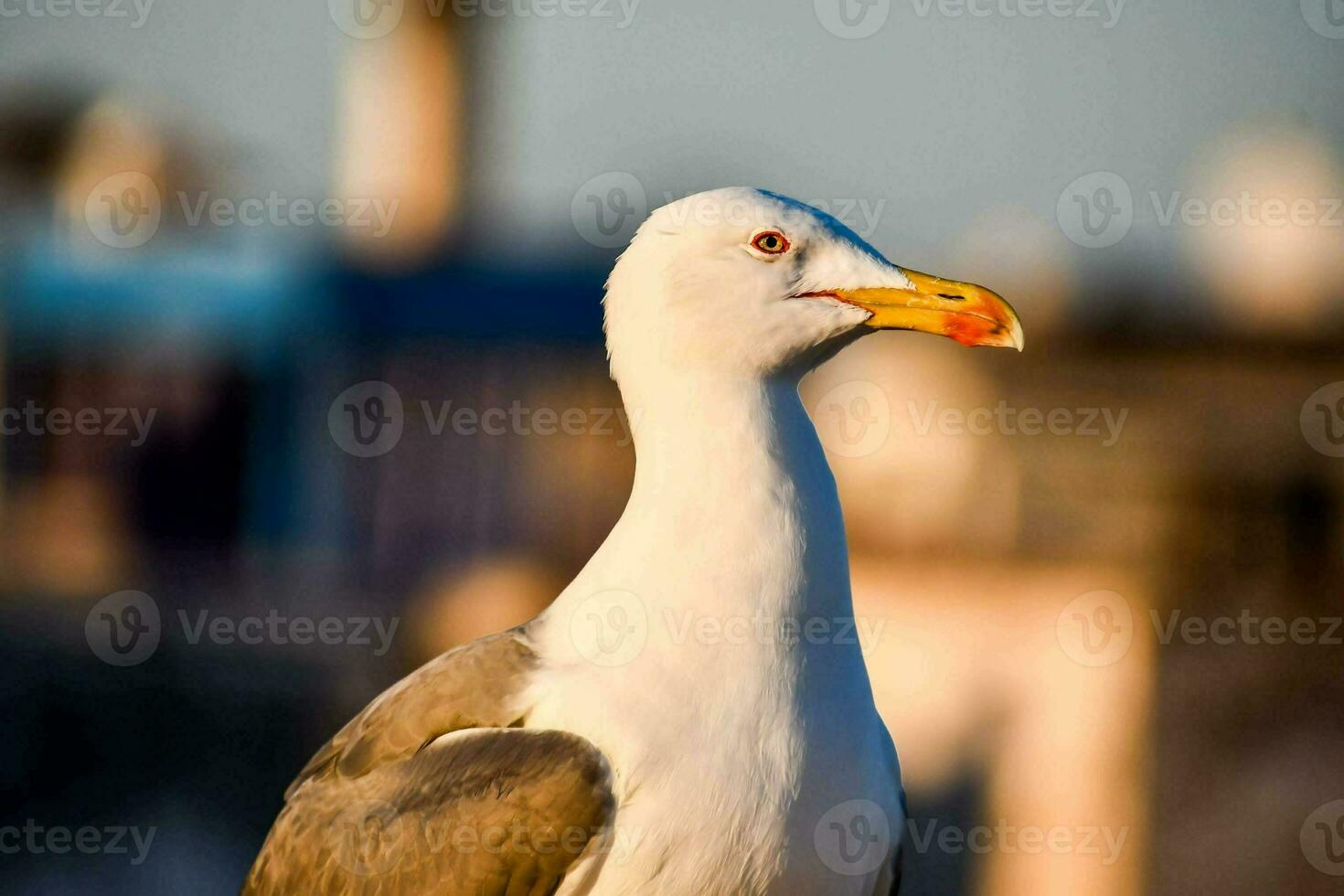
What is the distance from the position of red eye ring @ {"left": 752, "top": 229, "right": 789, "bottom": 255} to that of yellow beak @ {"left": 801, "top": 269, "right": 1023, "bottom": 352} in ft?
0.58

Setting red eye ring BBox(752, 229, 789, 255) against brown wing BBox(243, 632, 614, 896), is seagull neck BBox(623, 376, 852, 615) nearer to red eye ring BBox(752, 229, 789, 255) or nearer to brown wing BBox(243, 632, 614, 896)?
red eye ring BBox(752, 229, 789, 255)

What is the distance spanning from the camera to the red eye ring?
319cm

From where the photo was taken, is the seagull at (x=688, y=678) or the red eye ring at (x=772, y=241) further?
the red eye ring at (x=772, y=241)

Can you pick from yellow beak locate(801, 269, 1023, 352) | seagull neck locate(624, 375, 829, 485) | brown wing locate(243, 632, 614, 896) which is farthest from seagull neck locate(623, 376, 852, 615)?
brown wing locate(243, 632, 614, 896)

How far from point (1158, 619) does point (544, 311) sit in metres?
7.39

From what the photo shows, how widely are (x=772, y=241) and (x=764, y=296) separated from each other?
0.15m

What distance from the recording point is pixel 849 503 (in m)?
11.8

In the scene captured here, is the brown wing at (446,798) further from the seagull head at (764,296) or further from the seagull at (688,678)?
the seagull head at (764,296)

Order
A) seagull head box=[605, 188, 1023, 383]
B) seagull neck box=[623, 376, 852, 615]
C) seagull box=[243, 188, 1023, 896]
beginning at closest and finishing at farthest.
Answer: seagull box=[243, 188, 1023, 896] < seagull neck box=[623, 376, 852, 615] < seagull head box=[605, 188, 1023, 383]

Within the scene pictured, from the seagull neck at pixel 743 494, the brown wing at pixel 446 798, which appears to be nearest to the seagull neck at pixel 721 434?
the seagull neck at pixel 743 494

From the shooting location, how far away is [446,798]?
9.43 ft

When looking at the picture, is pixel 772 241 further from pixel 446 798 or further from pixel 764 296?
pixel 446 798

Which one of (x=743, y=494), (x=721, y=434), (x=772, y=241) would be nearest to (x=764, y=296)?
(x=772, y=241)

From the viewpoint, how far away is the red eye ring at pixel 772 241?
319 centimetres
